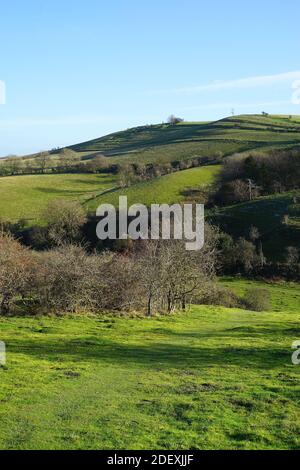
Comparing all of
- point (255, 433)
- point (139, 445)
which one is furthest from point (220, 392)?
point (139, 445)

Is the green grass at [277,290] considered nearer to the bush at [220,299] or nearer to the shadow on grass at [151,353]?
the bush at [220,299]

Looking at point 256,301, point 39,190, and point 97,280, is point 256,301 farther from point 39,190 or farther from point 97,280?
point 39,190

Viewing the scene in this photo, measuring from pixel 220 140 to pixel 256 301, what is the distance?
108 m

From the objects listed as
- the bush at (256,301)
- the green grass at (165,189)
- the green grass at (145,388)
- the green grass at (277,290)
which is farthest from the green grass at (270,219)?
the green grass at (145,388)

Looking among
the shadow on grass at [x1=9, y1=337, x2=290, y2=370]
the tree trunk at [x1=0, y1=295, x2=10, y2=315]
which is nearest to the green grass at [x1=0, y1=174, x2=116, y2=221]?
the tree trunk at [x1=0, y1=295, x2=10, y2=315]

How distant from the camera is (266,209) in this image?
81625mm

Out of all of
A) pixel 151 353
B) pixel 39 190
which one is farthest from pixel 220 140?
pixel 151 353

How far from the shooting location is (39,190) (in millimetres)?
110125

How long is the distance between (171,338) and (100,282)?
9.66 metres

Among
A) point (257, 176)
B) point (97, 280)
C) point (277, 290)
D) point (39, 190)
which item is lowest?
point (277, 290)

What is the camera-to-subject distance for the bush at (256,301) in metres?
49.5

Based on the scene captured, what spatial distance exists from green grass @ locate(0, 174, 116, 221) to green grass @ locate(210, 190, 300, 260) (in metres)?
32.1
